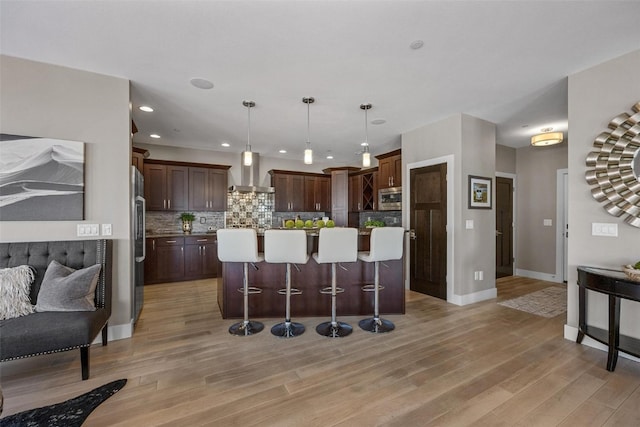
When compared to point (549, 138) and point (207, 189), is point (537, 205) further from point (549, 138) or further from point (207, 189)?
point (207, 189)

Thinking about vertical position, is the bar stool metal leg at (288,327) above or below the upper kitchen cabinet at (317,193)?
below

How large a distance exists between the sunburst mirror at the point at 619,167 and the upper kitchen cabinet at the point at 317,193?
17.3ft

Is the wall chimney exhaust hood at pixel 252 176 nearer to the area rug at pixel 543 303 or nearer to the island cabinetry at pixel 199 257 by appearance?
the island cabinetry at pixel 199 257

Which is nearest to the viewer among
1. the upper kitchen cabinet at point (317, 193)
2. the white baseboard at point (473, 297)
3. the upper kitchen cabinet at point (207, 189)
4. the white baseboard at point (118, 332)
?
the white baseboard at point (118, 332)

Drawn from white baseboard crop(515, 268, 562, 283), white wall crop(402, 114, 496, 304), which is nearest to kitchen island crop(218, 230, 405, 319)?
white wall crop(402, 114, 496, 304)

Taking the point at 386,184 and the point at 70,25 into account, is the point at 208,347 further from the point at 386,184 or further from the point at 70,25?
the point at 386,184

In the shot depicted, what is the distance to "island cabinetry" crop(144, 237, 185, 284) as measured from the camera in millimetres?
5160

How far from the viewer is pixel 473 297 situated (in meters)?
4.11

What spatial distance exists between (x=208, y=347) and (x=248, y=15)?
2.89m

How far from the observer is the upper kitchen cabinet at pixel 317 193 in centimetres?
711

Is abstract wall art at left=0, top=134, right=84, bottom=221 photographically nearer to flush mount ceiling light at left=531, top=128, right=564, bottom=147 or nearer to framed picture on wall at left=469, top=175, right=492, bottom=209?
framed picture on wall at left=469, top=175, right=492, bottom=209

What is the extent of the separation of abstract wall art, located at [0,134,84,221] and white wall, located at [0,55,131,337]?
7 centimetres

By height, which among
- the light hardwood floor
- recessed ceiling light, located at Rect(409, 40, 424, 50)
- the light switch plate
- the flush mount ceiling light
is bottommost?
the light hardwood floor

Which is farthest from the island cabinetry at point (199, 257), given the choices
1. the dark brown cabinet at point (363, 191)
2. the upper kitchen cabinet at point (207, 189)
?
the dark brown cabinet at point (363, 191)
